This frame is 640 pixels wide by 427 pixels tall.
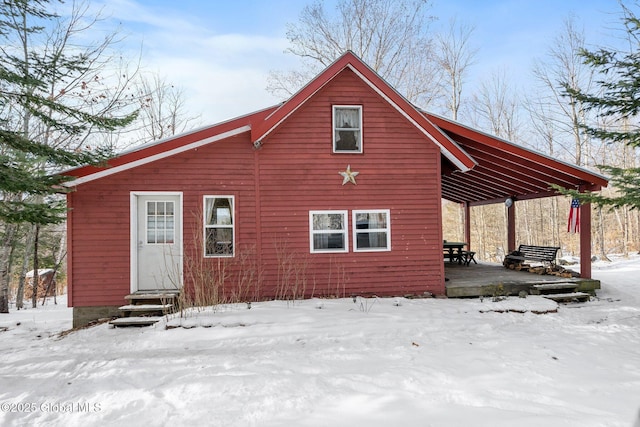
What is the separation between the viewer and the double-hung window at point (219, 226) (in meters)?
7.81

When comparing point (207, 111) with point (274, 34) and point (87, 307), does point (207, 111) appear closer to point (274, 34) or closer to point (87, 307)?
point (274, 34)

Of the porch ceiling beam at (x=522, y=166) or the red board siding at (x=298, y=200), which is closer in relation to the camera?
the red board siding at (x=298, y=200)

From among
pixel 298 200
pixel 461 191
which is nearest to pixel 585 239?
pixel 461 191

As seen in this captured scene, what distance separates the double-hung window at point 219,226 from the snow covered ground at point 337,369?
1.51 m

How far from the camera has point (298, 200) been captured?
26.2 feet

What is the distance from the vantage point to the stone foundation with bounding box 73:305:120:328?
7371 mm

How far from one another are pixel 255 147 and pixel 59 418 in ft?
19.0

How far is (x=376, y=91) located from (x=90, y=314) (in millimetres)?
8034

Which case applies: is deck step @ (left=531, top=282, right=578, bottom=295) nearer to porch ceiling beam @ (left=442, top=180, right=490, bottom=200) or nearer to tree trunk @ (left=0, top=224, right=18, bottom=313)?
porch ceiling beam @ (left=442, top=180, right=490, bottom=200)

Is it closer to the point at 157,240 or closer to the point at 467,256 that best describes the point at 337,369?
the point at 157,240

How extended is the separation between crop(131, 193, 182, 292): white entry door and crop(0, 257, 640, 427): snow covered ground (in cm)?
135

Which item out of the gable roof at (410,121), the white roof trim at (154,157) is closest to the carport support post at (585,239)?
the gable roof at (410,121)

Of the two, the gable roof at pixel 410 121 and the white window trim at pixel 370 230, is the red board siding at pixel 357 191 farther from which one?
the gable roof at pixel 410 121

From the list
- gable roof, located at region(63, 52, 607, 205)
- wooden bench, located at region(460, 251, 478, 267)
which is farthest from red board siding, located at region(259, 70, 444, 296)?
wooden bench, located at region(460, 251, 478, 267)
